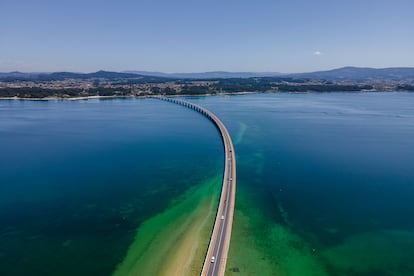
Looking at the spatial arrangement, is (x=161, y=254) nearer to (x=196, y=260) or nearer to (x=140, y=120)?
(x=196, y=260)

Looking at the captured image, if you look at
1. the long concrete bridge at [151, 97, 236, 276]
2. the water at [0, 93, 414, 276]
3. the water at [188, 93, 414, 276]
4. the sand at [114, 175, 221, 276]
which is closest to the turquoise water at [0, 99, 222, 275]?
the water at [0, 93, 414, 276]

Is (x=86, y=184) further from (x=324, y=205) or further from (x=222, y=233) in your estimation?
(x=324, y=205)

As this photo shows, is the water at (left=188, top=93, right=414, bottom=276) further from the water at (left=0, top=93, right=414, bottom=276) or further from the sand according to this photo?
the sand

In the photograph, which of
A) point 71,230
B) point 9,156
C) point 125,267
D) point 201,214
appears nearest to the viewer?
point 125,267

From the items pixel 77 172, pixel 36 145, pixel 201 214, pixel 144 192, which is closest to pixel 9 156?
pixel 36 145

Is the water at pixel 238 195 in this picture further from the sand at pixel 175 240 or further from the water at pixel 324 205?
the sand at pixel 175 240

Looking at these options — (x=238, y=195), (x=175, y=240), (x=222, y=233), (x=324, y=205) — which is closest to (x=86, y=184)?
(x=175, y=240)

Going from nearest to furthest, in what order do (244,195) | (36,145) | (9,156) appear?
1. (244,195)
2. (9,156)
3. (36,145)
